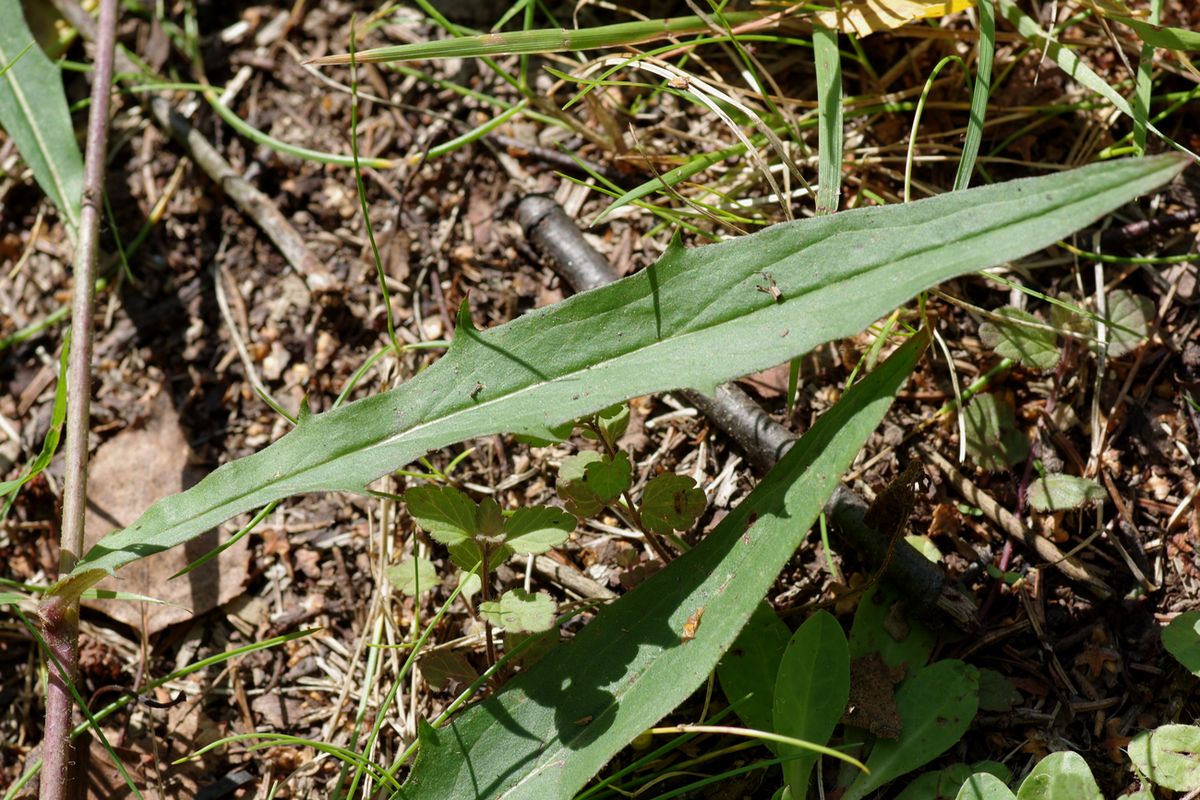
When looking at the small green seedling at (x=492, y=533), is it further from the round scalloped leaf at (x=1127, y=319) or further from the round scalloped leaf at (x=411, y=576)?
the round scalloped leaf at (x=1127, y=319)

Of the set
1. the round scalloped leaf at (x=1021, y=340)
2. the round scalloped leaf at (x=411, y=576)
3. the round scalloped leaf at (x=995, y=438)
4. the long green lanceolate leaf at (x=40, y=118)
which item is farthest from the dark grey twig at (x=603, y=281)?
the long green lanceolate leaf at (x=40, y=118)

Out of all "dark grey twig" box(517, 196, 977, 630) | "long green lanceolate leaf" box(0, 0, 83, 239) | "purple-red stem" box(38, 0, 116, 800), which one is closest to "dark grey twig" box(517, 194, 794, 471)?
"dark grey twig" box(517, 196, 977, 630)

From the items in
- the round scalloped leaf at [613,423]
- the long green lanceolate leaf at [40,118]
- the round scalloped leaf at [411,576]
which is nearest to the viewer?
the round scalloped leaf at [613,423]

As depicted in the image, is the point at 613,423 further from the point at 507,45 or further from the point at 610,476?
the point at 507,45

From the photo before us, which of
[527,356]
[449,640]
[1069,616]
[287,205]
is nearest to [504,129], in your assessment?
[287,205]

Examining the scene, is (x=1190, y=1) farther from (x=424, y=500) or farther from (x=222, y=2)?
(x=222, y=2)
